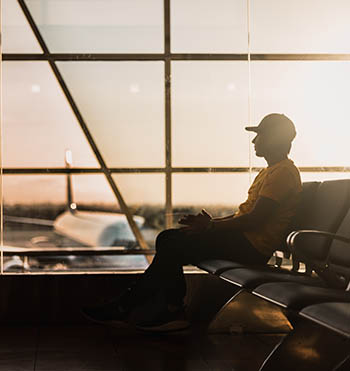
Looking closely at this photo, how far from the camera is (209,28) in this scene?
5.21m

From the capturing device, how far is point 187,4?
523cm

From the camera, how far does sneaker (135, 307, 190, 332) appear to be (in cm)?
404

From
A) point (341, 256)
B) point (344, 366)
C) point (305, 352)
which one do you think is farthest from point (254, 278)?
point (341, 256)

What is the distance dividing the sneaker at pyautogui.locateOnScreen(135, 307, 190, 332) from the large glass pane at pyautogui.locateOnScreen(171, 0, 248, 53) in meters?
2.02

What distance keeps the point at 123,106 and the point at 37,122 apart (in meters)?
0.61

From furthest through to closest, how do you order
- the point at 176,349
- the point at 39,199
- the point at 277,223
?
the point at 39,199
the point at 277,223
the point at 176,349

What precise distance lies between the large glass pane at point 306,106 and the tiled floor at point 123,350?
1.55 meters

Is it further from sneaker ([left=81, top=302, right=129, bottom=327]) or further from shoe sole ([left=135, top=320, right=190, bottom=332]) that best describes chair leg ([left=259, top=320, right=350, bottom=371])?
sneaker ([left=81, top=302, right=129, bottom=327])

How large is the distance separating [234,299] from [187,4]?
217 cm

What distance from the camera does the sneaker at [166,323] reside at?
159 inches

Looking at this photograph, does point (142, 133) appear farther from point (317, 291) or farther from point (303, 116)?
point (317, 291)

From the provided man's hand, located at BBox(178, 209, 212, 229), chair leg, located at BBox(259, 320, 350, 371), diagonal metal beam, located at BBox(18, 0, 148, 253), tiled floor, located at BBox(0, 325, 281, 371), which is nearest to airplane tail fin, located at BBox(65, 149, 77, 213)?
diagonal metal beam, located at BBox(18, 0, 148, 253)

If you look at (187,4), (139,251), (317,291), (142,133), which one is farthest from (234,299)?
(187,4)

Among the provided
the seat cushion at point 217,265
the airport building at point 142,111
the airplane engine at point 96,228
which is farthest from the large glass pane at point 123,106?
the seat cushion at point 217,265
